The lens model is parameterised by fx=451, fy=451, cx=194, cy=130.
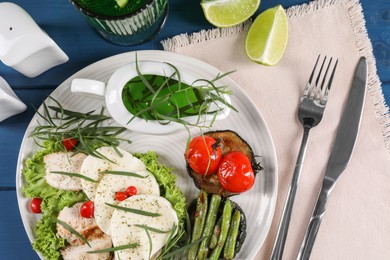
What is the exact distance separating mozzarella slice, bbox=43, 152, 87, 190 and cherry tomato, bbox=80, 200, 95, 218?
3.5 inches

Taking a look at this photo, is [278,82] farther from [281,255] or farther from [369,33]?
[281,255]

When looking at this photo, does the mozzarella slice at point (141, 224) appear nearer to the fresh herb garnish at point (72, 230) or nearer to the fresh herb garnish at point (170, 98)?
the fresh herb garnish at point (72, 230)

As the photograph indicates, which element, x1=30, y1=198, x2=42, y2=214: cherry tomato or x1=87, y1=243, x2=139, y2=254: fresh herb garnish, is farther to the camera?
x1=30, y1=198, x2=42, y2=214: cherry tomato

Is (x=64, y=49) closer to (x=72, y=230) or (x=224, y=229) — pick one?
(x=72, y=230)

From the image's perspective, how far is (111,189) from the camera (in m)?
1.63

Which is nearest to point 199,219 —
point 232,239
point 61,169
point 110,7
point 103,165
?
point 232,239

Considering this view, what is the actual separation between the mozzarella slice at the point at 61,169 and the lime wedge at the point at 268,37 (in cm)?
80

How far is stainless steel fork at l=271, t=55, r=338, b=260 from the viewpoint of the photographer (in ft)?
5.72

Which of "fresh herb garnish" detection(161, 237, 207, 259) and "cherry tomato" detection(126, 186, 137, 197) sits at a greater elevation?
"cherry tomato" detection(126, 186, 137, 197)

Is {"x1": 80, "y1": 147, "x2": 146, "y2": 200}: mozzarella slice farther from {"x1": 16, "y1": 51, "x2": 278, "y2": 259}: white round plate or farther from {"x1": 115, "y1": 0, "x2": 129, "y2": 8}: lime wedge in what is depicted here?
{"x1": 115, "y1": 0, "x2": 129, "y2": 8}: lime wedge

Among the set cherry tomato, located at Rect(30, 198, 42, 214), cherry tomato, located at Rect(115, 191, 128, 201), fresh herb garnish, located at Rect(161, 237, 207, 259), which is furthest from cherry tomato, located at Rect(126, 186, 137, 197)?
cherry tomato, located at Rect(30, 198, 42, 214)

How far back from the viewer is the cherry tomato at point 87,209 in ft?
5.30

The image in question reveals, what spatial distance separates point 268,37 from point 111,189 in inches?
32.3

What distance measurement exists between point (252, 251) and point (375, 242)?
0.51m
